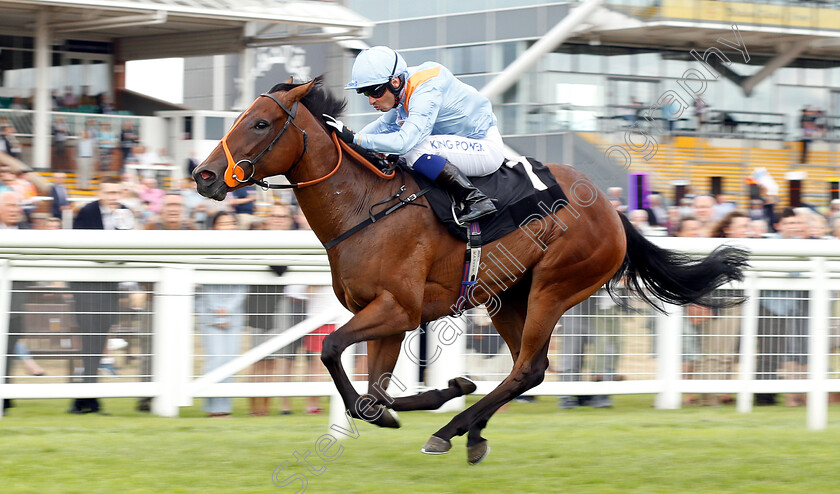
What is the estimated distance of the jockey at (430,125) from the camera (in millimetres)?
4008

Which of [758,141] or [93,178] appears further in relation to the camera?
[758,141]

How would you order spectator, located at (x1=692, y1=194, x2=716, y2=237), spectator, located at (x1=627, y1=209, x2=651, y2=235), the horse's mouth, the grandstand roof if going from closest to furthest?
the horse's mouth, spectator, located at (x1=692, y1=194, x2=716, y2=237), spectator, located at (x1=627, y1=209, x2=651, y2=235), the grandstand roof

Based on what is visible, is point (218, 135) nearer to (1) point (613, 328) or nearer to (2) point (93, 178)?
(2) point (93, 178)

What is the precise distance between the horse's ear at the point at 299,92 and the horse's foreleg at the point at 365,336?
0.86 meters

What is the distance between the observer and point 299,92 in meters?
3.97

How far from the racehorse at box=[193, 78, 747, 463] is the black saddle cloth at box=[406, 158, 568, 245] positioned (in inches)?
1.6

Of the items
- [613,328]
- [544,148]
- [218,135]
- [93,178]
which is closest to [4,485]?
[613,328]

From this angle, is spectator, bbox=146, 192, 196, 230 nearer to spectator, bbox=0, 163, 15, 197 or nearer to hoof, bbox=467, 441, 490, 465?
spectator, bbox=0, 163, 15, 197

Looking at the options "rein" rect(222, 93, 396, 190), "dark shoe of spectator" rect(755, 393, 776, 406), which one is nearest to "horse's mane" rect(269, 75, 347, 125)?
"rein" rect(222, 93, 396, 190)

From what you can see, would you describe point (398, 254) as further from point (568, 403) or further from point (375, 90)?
point (568, 403)

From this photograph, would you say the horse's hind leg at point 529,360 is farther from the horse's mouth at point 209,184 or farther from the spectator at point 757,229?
the spectator at point 757,229

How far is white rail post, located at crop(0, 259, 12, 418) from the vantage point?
504cm

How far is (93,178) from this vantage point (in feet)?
38.5

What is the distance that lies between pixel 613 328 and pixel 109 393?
2871 mm
